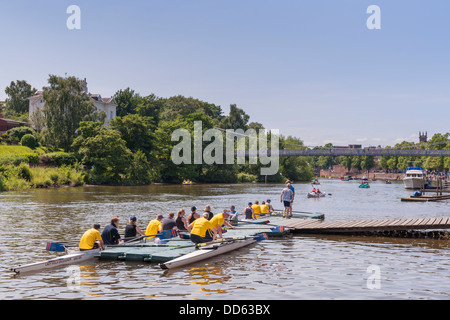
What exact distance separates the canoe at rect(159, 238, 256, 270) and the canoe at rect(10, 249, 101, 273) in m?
3.11

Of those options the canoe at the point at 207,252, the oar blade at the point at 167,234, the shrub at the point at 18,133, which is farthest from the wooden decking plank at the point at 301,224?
the shrub at the point at 18,133

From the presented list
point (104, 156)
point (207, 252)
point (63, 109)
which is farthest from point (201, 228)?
point (63, 109)

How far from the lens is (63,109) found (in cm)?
7431

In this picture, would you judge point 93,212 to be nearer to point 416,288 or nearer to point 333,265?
point 333,265

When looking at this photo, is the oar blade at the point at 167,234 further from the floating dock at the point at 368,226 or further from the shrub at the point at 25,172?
the shrub at the point at 25,172

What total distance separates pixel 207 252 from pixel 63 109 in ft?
210

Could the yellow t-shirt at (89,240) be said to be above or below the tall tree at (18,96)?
below

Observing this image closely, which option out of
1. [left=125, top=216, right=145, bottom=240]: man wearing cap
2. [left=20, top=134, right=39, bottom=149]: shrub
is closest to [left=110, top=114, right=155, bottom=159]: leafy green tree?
[left=20, top=134, right=39, bottom=149]: shrub

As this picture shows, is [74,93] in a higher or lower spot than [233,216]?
higher

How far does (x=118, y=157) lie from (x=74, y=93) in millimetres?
12811

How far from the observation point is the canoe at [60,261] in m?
14.2

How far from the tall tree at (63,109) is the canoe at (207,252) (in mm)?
61046
